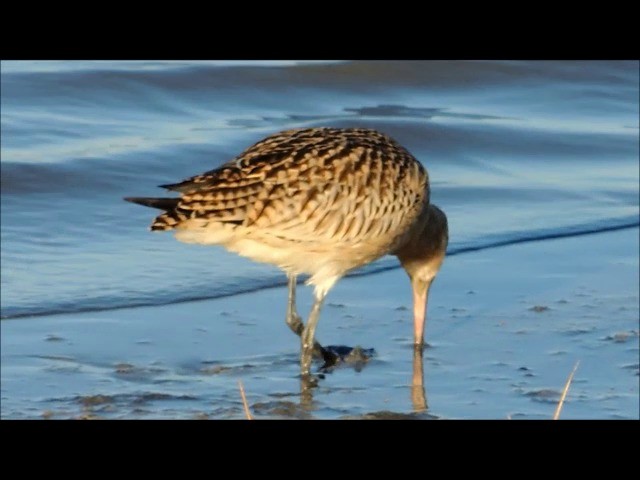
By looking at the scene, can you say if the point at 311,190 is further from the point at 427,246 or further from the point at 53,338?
the point at 53,338

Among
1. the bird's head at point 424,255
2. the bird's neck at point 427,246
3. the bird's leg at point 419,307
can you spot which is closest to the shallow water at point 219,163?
the bird's leg at point 419,307

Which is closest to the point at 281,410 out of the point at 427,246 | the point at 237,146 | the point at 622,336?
the point at 427,246

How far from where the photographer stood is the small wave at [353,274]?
26.8ft

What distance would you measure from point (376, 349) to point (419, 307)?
446mm

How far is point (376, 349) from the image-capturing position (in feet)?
25.0

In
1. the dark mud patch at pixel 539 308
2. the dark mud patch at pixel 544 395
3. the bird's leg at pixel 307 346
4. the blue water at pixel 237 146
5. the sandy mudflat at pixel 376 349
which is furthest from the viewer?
the blue water at pixel 237 146

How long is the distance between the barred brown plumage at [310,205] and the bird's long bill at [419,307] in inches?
0.7

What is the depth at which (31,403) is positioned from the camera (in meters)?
6.54

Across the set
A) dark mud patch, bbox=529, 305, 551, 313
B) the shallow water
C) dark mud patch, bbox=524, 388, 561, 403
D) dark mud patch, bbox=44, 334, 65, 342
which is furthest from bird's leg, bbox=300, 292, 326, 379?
dark mud patch, bbox=529, 305, 551, 313

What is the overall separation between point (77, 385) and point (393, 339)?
1.86m

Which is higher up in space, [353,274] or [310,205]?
[310,205]

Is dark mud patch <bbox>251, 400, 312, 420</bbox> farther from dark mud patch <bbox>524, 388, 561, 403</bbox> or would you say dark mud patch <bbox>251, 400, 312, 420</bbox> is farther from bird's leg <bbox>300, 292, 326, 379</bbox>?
dark mud patch <bbox>524, 388, 561, 403</bbox>

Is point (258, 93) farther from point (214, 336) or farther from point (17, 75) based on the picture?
point (214, 336)

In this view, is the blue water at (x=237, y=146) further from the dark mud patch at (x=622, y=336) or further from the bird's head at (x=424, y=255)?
the dark mud patch at (x=622, y=336)
